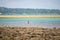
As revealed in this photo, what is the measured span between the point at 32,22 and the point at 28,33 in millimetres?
319

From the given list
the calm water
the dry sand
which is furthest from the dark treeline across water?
the dry sand

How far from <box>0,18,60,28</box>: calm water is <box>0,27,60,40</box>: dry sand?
10 cm

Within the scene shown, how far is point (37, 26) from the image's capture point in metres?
3.54

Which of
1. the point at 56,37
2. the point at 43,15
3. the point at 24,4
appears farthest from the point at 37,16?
the point at 56,37

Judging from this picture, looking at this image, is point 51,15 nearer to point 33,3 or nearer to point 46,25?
point 46,25

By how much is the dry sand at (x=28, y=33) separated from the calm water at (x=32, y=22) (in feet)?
0.32

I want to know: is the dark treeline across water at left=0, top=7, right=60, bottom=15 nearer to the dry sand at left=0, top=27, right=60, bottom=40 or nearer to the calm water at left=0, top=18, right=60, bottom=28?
the calm water at left=0, top=18, right=60, bottom=28

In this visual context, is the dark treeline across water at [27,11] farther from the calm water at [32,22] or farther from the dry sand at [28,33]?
the dry sand at [28,33]

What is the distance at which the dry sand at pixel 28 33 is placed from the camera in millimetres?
3266

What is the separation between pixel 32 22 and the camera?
353 centimetres

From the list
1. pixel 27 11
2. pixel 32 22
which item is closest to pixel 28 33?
pixel 32 22

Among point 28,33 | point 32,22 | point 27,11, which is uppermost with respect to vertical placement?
point 27,11

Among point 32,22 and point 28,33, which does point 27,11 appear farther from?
point 28,33

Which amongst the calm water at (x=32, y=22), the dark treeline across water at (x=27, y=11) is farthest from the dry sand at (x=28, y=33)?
the dark treeline across water at (x=27, y=11)
